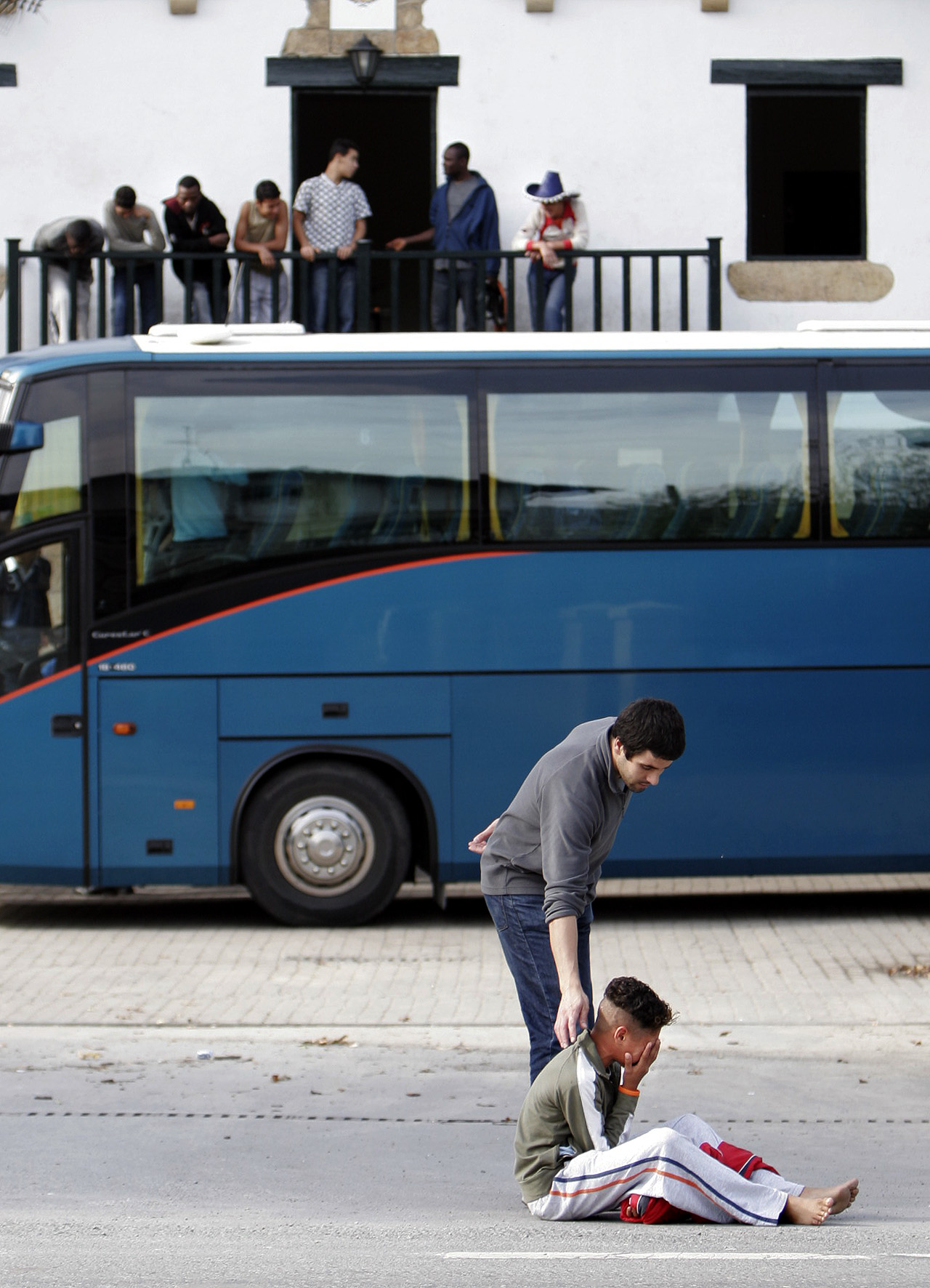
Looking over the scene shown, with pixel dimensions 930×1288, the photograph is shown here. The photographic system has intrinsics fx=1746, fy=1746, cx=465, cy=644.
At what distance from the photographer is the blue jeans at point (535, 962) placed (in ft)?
17.6

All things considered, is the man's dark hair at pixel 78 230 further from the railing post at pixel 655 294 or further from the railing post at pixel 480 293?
the railing post at pixel 655 294

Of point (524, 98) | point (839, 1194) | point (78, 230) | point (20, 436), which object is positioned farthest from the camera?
point (524, 98)

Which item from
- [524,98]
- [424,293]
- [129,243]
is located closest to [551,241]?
[424,293]

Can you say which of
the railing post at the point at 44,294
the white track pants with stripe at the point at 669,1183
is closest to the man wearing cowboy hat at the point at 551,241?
the railing post at the point at 44,294

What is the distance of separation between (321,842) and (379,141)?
8.26m

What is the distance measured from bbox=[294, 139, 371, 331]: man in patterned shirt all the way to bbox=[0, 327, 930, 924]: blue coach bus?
3.95m

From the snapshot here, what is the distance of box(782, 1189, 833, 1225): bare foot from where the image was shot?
494cm

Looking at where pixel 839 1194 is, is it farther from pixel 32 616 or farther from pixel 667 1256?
pixel 32 616

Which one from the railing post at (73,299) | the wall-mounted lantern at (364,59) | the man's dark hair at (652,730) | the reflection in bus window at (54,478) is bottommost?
the man's dark hair at (652,730)

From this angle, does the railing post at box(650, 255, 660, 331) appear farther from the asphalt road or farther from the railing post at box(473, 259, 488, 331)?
the asphalt road

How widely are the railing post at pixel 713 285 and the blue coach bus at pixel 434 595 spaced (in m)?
4.28

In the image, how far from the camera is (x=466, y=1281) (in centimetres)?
446

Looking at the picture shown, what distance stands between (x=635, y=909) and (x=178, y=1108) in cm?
526

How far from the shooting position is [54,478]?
10414 millimetres
